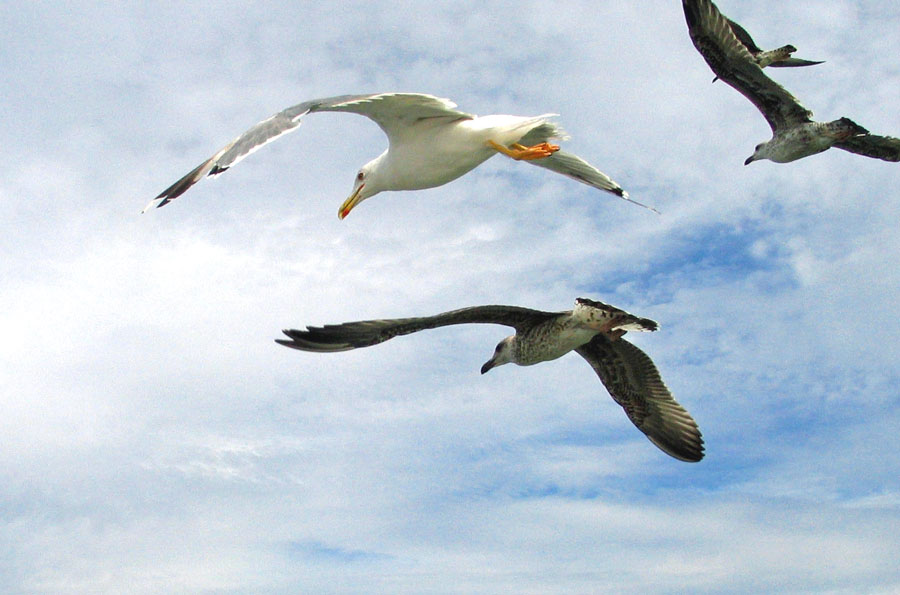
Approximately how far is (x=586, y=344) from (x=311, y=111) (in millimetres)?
4206

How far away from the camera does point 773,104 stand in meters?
13.2

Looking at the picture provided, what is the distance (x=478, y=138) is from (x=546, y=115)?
2.14 feet

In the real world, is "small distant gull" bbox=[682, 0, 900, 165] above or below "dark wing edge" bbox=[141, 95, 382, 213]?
above

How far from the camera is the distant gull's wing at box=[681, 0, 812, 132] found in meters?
12.6

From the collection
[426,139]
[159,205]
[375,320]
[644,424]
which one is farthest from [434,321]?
[644,424]

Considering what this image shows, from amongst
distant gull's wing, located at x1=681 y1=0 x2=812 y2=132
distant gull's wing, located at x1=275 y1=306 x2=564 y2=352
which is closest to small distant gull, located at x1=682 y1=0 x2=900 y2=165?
distant gull's wing, located at x1=681 y1=0 x2=812 y2=132

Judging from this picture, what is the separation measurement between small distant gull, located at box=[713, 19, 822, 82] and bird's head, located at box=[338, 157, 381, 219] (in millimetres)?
5453

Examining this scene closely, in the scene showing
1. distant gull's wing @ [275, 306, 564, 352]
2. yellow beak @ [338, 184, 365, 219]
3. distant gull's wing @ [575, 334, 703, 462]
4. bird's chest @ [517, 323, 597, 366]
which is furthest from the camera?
distant gull's wing @ [575, 334, 703, 462]

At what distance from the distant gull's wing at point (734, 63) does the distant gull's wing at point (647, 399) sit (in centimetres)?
427

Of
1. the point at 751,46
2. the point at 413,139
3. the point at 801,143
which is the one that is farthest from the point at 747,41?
the point at 413,139

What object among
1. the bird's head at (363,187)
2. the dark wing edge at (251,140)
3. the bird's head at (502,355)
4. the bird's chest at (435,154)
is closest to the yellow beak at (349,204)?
the bird's head at (363,187)

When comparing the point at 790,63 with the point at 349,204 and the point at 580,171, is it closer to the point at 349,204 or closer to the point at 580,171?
the point at 580,171

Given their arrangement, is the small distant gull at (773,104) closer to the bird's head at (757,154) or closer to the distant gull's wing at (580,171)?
the bird's head at (757,154)

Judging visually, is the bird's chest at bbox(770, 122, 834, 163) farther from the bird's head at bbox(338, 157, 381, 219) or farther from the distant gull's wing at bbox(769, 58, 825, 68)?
the bird's head at bbox(338, 157, 381, 219)
